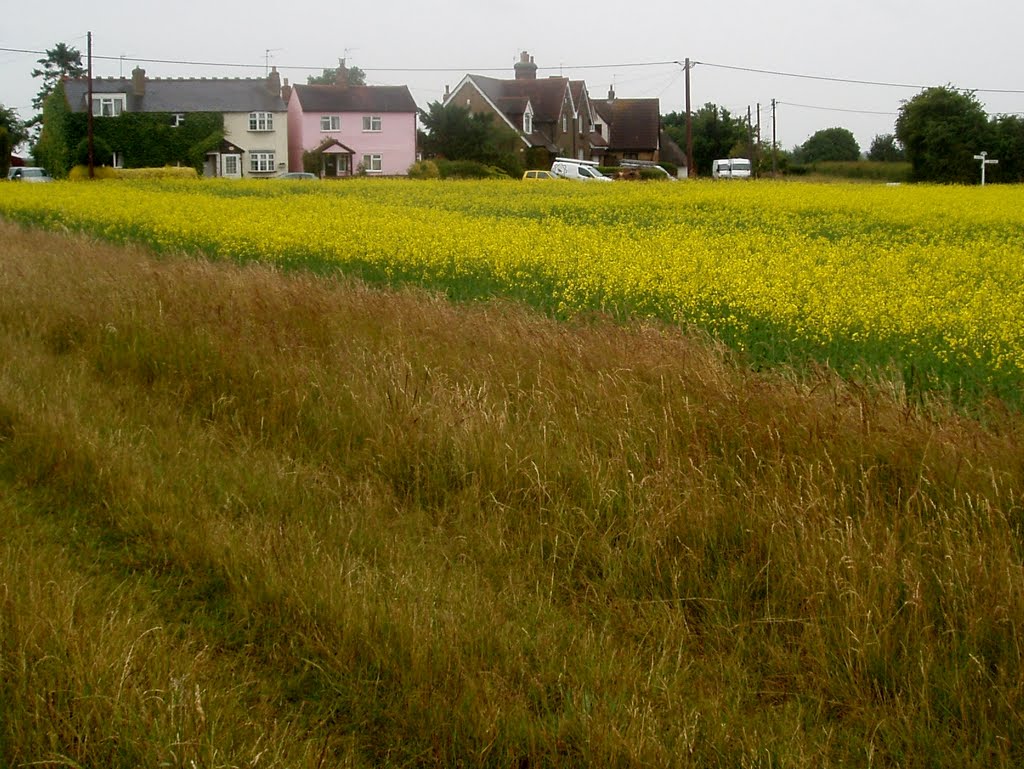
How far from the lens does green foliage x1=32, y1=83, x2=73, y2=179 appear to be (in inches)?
2648

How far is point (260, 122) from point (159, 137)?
22.0 feet

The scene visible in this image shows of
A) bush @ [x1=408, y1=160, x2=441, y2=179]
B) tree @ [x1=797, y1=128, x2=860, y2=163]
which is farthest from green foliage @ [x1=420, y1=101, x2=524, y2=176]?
tree @ [x1=797, y1=128, x2=860, y2=163]

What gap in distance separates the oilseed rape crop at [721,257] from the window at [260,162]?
45028 mm

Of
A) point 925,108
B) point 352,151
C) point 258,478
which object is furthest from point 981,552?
point 352,151

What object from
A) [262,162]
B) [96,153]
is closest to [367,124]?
[262,162]

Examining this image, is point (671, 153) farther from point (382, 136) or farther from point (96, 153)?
point (96, 153)

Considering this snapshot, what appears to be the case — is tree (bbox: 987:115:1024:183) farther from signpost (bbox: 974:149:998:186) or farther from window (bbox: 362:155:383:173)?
window (bbox: 362:155:383:173)

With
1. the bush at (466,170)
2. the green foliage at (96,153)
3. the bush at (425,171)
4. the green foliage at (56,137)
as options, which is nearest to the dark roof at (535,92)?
the bush at (466,170)

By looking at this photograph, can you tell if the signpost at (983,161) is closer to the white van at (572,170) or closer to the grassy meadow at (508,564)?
the white van at (572,170)

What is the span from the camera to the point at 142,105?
237 feet

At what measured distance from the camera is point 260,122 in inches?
2904

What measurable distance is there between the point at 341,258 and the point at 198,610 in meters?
9.47

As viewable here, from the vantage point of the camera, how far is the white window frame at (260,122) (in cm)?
7350

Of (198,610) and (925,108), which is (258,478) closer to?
(198,610)
